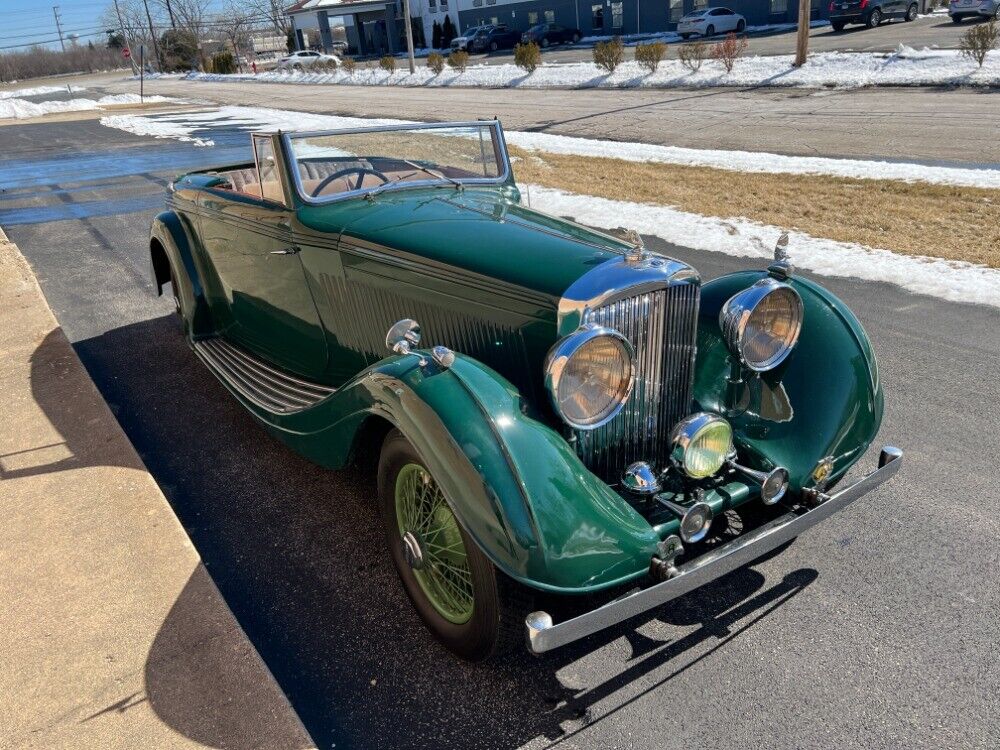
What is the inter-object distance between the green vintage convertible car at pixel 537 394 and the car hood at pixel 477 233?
1cm

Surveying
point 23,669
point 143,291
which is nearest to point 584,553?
point 23,669

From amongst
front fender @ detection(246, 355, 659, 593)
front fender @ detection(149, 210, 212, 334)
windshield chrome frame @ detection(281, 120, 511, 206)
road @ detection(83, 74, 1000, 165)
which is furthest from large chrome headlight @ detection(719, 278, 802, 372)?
road @ detection(83, 74, 1000, 165)

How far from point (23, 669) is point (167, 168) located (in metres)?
12.9

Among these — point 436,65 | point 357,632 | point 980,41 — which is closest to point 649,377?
point 357,632

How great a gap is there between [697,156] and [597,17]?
114ft

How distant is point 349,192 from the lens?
12.3 ft

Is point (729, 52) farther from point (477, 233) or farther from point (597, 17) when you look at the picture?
point (477, 233)

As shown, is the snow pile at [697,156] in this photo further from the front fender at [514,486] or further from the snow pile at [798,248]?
the front fender at [514,486]

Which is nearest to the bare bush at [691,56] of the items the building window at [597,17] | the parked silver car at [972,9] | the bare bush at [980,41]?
the bare bush at [980,41]

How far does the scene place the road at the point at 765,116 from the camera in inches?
467

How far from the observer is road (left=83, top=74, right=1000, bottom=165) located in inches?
467

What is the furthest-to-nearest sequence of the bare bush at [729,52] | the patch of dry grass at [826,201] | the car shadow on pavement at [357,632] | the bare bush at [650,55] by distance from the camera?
the bare bush at [650,55] → the bare bush at [729,52] → the patch of dry grass at [826,201] → the car shadow on pavement at [357,632]

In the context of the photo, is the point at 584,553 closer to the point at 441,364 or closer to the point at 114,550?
the point at 441,364

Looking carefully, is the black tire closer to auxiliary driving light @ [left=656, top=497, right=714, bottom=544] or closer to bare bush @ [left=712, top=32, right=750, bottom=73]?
auxiliary driving light @ [left=656, top=497, right=714, bottom=544]
